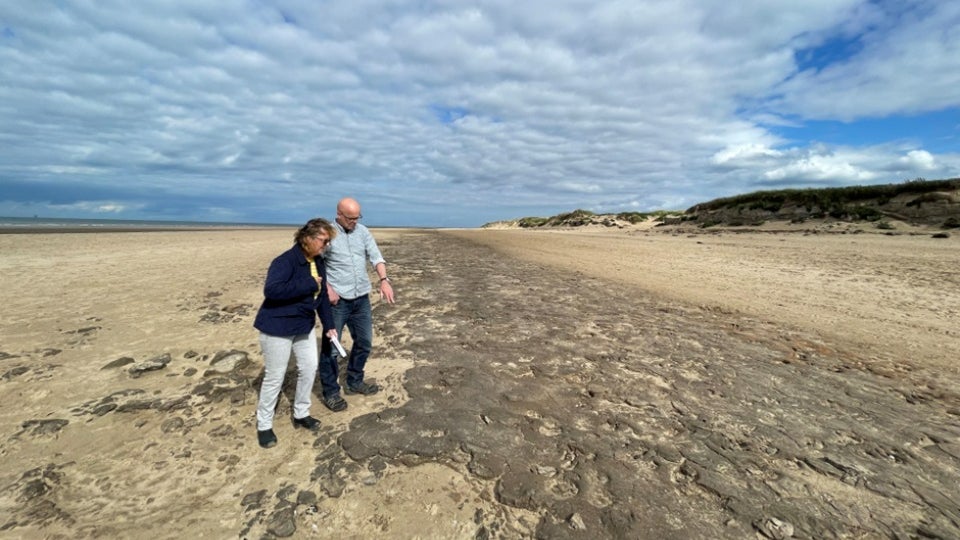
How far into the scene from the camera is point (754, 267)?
1410 cm

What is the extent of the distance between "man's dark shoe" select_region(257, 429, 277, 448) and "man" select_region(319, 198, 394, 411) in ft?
2.32

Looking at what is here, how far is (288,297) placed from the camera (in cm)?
366

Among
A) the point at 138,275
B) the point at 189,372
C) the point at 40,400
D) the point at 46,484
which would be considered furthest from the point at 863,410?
the point at 138,275

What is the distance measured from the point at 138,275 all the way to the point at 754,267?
792 inches

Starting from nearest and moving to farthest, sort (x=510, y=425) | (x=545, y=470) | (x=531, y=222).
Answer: (x=545, y=470) → (x=510, y=425) → (x=531, y=222)

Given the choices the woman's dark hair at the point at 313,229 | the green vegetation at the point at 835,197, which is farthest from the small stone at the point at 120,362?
the green vegetation at the point at 835,197

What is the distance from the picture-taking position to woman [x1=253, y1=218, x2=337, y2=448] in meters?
3.69

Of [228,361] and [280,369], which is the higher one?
[280,369]

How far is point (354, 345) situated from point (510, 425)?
82.5 inches

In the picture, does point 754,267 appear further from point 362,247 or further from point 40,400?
point 40,400

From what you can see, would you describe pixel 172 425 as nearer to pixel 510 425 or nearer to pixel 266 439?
pixel 266 439

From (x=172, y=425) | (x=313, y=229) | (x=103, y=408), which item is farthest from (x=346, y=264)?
(x=103, y=408)

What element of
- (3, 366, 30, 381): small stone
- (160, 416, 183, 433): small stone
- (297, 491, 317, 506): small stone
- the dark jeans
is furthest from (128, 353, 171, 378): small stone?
(297, 491, 317, 506): small stone

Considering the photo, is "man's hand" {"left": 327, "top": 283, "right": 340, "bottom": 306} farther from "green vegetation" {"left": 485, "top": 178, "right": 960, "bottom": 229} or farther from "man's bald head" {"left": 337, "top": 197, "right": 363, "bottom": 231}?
"green vegetation" {"left": 485, "top": 178, "right": 960, "bottom": 229}
